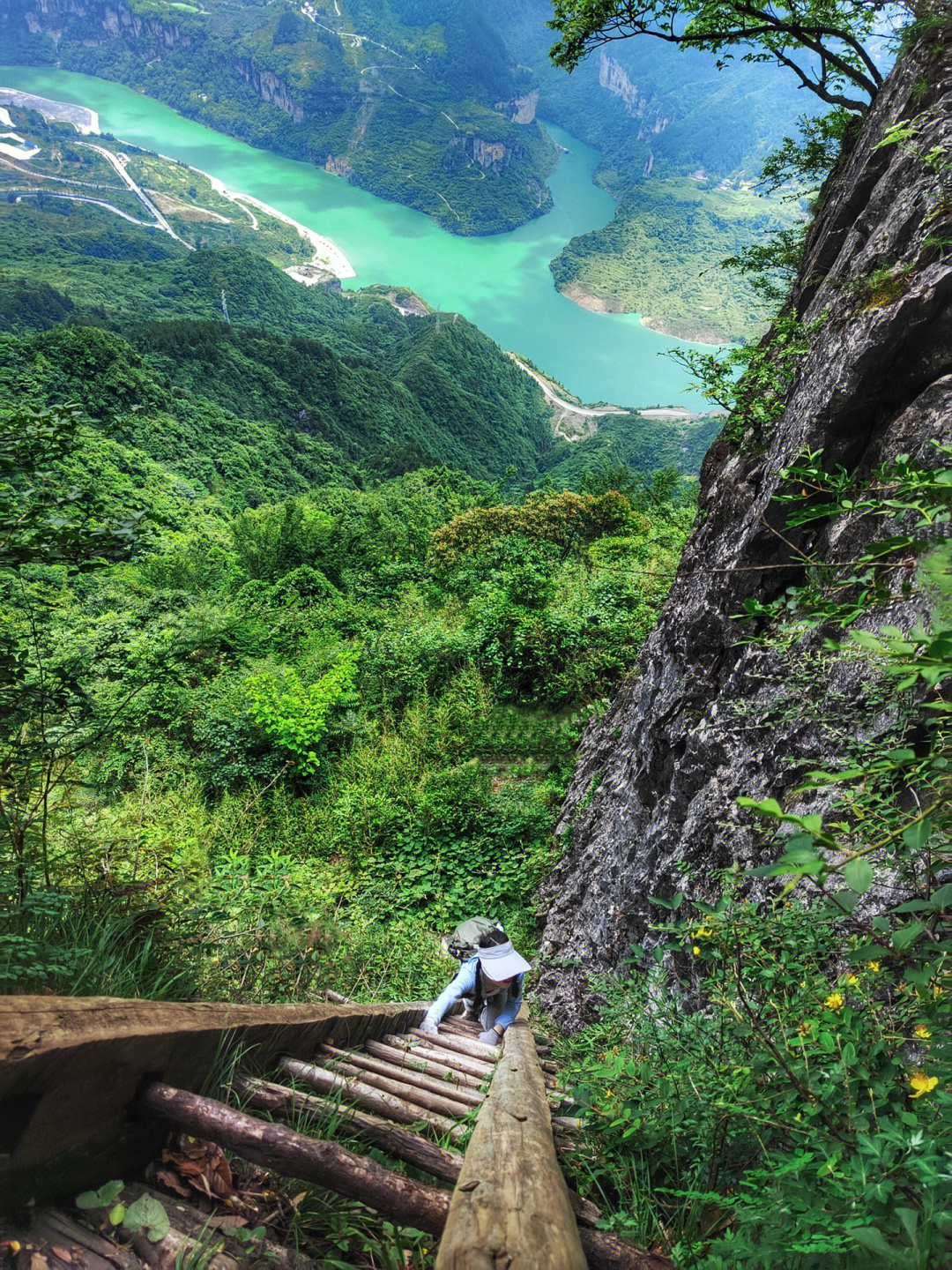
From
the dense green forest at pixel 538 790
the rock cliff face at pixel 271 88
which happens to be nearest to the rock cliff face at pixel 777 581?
the dense green forest at pixel 538 790

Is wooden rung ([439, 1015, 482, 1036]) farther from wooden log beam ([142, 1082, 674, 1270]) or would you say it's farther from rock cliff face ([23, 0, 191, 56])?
rock cliff face ([23, 0, 191, 56])

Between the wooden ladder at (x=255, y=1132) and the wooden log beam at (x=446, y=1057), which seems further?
the wooden log beam at (x=446, y=1057)

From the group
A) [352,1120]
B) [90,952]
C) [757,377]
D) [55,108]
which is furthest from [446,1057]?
[55,108]

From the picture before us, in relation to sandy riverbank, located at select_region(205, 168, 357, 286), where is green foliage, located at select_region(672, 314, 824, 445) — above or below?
below

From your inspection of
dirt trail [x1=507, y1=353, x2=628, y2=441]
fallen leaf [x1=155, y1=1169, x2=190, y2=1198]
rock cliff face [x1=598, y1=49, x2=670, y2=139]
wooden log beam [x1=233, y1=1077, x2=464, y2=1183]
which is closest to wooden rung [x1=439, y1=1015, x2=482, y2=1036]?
wooden log beam [x1=233, y1=1077, x2=464, y2=1183]

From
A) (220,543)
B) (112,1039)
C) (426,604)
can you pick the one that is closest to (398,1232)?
(112,1039)

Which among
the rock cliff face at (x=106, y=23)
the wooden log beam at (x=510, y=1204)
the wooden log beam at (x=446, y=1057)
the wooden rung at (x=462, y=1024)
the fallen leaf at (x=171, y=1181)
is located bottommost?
the wooden rung at (x=462, y=1024)

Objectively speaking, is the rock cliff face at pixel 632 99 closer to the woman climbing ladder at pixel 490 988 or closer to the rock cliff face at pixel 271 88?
the rock cliff face at pixel 271 88
